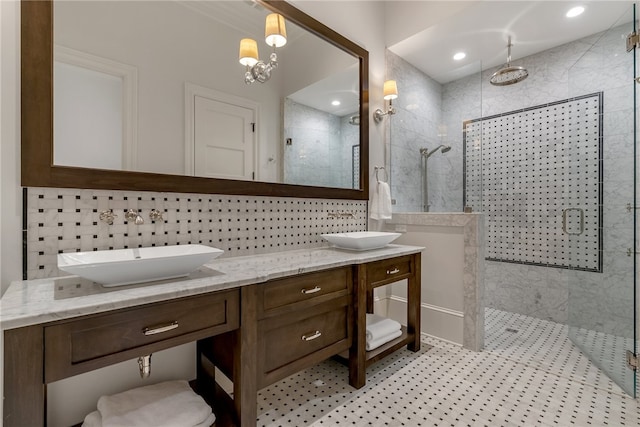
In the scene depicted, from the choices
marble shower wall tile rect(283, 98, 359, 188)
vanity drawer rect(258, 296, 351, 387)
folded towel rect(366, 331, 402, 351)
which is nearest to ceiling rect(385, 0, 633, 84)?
marble shower wall tile rect(283, 98, 359, 188)

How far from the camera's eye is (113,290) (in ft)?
3.54

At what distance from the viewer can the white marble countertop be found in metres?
0.87

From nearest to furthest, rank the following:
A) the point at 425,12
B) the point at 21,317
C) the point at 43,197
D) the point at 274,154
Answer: the point at 21,317 → the point at 43,197 → the point at 274,154 → the point at 425,12

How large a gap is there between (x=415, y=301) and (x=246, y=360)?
142 cm

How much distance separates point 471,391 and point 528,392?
0.34 meters

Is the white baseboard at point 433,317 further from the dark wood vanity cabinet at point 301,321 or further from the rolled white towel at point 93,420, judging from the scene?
the rolled white towel at point 93,420

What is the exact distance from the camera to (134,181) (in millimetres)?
1466

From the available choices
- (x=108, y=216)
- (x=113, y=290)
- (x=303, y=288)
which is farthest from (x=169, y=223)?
(x=303, y=288)

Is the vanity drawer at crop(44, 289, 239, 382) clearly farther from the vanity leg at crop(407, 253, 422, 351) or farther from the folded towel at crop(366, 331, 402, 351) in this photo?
the vanity leg at crop(407, 253, 422, 351)

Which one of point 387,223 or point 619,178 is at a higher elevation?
point 619,178

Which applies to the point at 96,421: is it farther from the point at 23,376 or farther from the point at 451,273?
the point at 451,273

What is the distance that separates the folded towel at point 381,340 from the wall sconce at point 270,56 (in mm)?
1898

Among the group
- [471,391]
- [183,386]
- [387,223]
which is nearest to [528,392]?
[471,391]

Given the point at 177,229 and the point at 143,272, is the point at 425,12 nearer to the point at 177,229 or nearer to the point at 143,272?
the point at 177,229
